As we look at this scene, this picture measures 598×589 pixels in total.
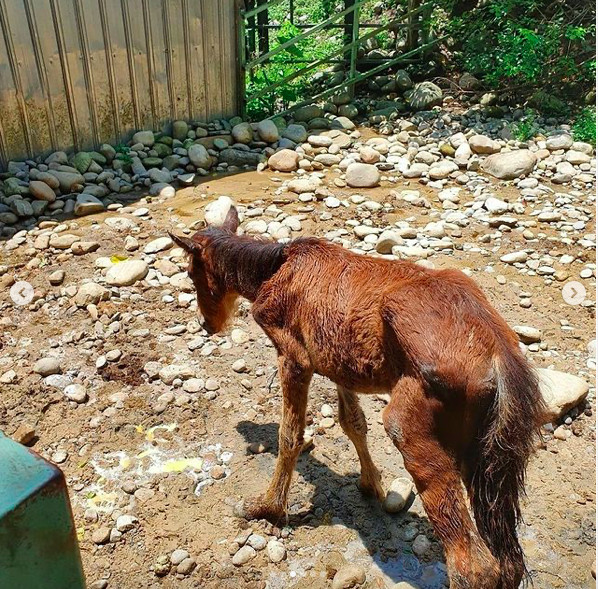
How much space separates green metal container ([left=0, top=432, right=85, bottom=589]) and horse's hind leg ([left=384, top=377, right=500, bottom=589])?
2.17 meters

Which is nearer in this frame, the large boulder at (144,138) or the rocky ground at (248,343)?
the rocky ground at (248,343)

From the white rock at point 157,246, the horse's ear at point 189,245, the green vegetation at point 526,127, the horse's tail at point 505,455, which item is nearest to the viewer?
the horse's tail at point 505,455

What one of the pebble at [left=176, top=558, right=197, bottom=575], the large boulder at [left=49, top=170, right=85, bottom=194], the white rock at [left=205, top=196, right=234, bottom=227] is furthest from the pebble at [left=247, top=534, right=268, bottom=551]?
the large boulder at [left=49, top=170, right=85, bottom=194]

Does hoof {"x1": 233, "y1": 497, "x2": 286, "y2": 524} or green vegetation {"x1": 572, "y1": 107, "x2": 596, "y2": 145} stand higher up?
green vegetation {"x1": 572, "y1": 107, "x2": 596, "y2": 145}

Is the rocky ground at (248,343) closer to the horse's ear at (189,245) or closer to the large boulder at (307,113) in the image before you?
the large boulder at (307,113)

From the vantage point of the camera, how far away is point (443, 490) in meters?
3.34

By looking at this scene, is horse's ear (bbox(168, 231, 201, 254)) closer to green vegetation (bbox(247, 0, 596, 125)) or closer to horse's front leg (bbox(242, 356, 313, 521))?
horse's front leg (bbox(242, 356, 313, 521))

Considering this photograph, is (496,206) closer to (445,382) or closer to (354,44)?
(354,44)

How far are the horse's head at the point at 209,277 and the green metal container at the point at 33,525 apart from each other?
331 cm

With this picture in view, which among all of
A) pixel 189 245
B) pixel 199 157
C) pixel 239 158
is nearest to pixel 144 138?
pixel 199 157

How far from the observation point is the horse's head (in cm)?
475

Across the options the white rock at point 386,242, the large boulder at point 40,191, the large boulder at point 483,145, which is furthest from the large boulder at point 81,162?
the large boulder at point 483,145

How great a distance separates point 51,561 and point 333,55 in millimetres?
11806

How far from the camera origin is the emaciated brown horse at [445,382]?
3227 mm
